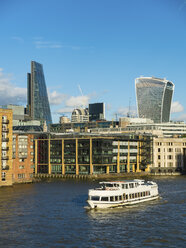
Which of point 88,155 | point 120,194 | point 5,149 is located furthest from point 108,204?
point 88,155

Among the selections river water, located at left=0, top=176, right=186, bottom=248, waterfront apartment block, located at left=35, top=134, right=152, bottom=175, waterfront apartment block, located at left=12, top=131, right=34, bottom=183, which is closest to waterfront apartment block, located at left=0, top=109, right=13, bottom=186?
waterfront apartment block, located at left=12, top=131, right=34, bottom=183

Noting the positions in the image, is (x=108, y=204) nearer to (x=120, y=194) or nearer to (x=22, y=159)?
(x=120, y=194)

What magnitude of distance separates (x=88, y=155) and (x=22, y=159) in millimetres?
44652

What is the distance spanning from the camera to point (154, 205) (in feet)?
302

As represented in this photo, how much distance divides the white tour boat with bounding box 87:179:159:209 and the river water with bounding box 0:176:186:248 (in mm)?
1933

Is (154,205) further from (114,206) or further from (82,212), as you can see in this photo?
(82,212)

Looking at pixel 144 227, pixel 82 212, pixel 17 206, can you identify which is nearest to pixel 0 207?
pixel 17 206

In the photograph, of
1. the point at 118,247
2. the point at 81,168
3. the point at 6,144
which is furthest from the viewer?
the point at 81,168

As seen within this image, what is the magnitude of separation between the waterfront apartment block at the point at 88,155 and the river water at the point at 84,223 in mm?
75558

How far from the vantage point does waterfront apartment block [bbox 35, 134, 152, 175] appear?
582ft

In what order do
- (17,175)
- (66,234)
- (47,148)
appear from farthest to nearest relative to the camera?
(47,148), (17,175), (66,234)

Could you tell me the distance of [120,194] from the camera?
88.1 metres

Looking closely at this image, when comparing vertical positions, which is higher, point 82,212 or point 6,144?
point 6,144

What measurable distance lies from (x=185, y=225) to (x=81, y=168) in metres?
112
